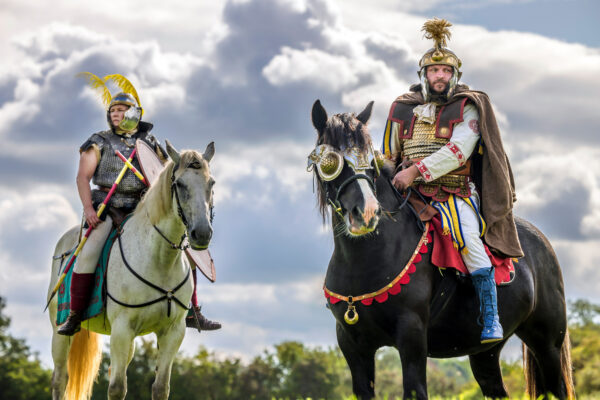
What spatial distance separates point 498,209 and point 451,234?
2.26ft

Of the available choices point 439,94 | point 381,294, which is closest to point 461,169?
point 439,94

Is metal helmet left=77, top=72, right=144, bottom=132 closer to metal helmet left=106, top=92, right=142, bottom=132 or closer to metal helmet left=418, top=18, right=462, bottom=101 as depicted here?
metal helmet left=106, top=92, right=142, bottom=132

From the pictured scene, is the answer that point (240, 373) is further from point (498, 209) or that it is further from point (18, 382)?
point (498, 209)

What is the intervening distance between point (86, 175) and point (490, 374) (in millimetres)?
5587

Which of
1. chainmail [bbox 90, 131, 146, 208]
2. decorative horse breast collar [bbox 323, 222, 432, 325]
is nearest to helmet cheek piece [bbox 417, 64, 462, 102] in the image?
decorative horse breast collar [bbox 323, 222, 432, 325]

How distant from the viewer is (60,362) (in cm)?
1071

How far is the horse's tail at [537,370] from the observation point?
9.03 meters

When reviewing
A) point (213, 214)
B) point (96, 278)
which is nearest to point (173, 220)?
point (213, 214)

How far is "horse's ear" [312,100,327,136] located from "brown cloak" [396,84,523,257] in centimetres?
161

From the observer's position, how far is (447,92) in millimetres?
7910

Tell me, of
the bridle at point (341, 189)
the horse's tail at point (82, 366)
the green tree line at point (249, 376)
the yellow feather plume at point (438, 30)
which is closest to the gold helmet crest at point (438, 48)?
the yellow feather plume at point (438, 30)

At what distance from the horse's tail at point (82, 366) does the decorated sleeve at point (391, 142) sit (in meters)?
5.16

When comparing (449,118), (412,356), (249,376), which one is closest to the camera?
(412,356)

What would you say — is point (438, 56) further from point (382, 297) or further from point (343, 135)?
point (382, 297)
